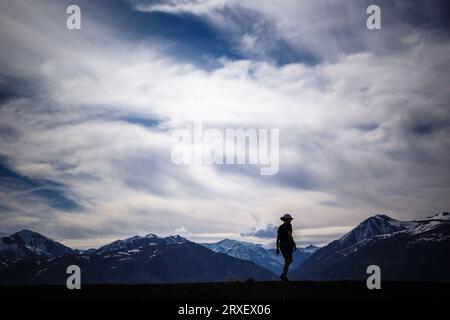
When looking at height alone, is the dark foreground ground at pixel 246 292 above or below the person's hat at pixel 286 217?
below

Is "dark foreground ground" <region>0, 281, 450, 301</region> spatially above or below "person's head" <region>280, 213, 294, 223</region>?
below

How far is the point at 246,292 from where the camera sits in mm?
19812

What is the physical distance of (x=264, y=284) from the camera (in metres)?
22.4

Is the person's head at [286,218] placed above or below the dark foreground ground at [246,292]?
above

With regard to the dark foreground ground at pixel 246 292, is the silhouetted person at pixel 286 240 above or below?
above

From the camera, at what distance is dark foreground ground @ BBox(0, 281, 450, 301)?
18.6 metres

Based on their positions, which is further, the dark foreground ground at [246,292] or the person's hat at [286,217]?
the person's hat at [286,217]

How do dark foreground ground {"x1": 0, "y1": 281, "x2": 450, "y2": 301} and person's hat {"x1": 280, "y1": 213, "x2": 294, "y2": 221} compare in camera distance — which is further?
person's hat {"x1": 280, "y1": 213, "x2": 294, "y2": 221}

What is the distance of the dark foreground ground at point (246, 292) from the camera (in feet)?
61.0

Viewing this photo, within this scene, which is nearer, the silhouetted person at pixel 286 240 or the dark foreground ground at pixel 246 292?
the dark foreground ground at pixel 246 292

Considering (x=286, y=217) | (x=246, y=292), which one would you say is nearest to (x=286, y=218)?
(x=286, y=217)
